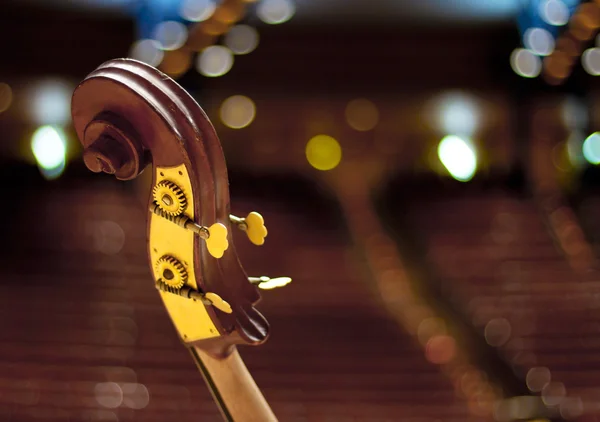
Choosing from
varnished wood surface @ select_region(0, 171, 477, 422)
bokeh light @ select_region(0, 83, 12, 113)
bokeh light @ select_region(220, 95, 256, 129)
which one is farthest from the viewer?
bokeh light @ select_region(220, 95, 256, 129)

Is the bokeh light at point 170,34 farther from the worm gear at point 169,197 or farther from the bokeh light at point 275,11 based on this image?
the worm gear at point 169,197

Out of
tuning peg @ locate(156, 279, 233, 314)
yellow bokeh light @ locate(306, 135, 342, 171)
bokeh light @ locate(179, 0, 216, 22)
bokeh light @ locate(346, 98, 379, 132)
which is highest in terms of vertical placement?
bokeh light @ locate(179, 0, 216, 22)

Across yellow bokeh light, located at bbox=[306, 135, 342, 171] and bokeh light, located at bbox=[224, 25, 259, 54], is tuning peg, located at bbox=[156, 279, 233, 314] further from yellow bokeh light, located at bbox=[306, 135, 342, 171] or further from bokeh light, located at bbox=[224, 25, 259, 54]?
yellow bokeh light, located at bbox=[306, 135, 342, 171]

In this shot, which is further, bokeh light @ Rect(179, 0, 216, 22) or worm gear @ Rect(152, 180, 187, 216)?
bokeh light @ Rect(179, 0, 216, 22)

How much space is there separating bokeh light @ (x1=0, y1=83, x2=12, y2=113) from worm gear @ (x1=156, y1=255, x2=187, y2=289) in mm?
6654

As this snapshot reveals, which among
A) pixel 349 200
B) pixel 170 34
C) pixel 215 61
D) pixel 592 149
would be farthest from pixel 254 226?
pixel 592 149

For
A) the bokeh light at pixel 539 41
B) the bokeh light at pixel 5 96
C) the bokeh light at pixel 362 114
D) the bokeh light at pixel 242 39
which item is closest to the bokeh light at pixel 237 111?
the bokeh light at pixel 242 39

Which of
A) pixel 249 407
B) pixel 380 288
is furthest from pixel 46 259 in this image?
pixel 249 407

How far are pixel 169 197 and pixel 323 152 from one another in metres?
6.85

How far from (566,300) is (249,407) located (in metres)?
4.21

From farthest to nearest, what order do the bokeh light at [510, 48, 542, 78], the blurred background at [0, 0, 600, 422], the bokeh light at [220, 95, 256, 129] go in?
the bokeh light at [220, 95, 256, 129]
the bokeh light at [510, 48, 542, 78]
the blurred background at [0, 0, 600, 422]

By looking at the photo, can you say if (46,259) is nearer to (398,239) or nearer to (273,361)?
(273,361)

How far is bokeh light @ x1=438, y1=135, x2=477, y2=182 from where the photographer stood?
7582 mm

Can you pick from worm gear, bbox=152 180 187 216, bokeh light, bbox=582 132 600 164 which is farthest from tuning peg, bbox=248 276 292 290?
bokeh light, bbox=582 132 600 164
